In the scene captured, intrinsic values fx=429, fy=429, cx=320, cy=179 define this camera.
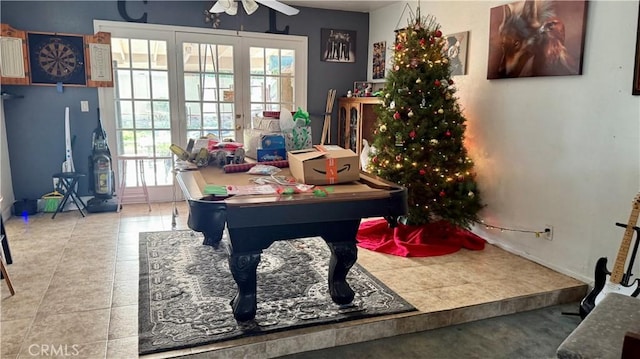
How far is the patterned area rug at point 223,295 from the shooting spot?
2406 mm

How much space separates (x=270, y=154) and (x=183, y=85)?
2805 millimetres

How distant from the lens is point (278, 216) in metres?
2.08

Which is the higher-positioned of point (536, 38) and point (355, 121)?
point (536, 38)

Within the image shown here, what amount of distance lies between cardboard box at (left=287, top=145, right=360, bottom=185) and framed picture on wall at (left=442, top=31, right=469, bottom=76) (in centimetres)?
222

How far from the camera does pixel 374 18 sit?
5855mm

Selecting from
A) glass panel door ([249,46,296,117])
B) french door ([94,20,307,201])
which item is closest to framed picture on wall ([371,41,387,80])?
french door ([94,20,307,201])

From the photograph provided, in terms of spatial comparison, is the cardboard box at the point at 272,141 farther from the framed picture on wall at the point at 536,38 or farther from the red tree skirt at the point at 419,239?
the framed picture on wall at the point at 536,38

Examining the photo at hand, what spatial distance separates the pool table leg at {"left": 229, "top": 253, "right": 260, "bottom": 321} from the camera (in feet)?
7.73

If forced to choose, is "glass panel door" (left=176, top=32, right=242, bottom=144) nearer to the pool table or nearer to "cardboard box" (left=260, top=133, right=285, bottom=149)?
"cardboard box" (left=260, top=133, right=285, bottom=149)

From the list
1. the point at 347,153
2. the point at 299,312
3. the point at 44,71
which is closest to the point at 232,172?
the point at 347,153

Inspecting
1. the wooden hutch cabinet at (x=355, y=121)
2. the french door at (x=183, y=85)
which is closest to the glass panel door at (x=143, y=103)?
the french door at (x=183, y=85)

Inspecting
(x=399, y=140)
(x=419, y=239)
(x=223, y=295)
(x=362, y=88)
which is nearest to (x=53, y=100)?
(x=223, y=295)

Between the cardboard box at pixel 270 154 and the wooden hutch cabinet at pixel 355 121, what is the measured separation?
2349 mm

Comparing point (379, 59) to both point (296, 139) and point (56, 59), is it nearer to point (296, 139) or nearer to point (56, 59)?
point (296, 139)
